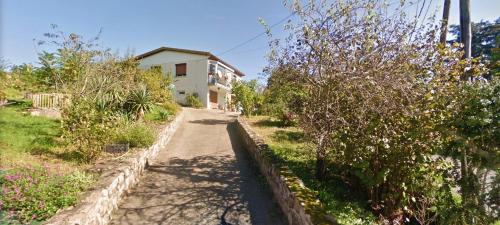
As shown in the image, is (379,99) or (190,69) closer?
(379,99)

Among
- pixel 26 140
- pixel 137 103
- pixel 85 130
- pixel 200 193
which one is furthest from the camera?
pixel 137 103

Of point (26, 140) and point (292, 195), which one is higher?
point (26, 140)

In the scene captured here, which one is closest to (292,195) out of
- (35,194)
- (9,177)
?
(35,194)

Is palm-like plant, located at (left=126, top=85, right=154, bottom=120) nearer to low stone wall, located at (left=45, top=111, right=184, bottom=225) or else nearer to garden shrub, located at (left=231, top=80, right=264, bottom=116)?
low stone wall, located at (left=45, top=111, right=184, bottom=225)

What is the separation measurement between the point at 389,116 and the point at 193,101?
2558cm

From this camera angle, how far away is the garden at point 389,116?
380 centimetres

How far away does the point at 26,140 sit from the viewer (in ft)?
24.5

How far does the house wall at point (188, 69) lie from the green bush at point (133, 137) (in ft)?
72.1

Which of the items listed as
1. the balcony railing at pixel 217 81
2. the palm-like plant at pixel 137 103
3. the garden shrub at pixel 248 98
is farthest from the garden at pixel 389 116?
the balcony railing at pixel 217 81

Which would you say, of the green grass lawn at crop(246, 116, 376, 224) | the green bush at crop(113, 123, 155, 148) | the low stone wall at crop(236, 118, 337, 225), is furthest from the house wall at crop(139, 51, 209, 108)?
the low stone wall at crop(236, 118, 337, 225)

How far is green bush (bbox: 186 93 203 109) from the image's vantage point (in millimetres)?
28562

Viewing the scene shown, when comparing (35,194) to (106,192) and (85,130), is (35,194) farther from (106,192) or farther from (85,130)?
(85,130)

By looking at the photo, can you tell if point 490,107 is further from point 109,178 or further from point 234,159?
point 234,159

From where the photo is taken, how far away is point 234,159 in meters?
8.88
